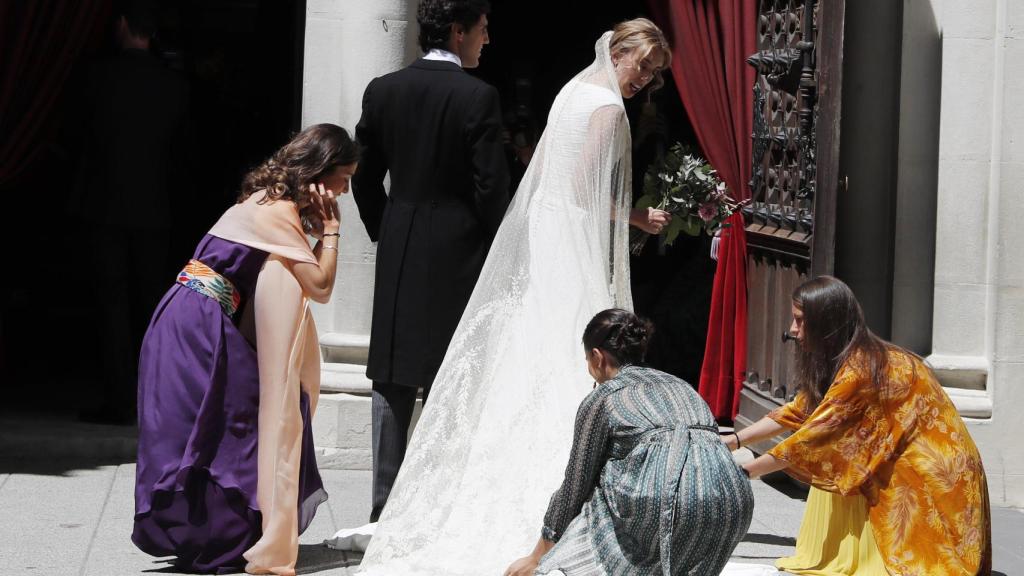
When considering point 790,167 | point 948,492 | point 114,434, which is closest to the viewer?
point 948,492

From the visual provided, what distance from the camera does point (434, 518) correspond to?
5.14 m

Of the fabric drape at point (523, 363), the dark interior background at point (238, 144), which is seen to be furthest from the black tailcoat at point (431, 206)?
the dark interior background at point (238, 144)

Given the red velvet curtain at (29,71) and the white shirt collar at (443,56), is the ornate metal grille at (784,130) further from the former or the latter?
the red velvet curtain at (29,71)

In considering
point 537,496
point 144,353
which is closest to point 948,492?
point 537,496

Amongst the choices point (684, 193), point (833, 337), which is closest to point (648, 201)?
point (684, 193)

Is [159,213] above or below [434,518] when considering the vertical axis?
above

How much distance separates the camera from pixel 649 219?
18.8 feet

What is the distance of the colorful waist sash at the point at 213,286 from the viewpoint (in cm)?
514

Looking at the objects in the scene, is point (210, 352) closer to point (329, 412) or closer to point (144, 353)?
point (144, 353)

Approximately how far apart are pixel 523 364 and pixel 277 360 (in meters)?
0.88

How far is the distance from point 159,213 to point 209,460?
2837 millimetres

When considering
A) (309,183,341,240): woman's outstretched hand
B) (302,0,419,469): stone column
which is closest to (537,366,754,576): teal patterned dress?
(309,183,341,240): woman's outstretched hand

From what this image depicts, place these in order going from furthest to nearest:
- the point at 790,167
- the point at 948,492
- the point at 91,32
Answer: the point at 91,32 < the point at 790,167 < the point at 948,492

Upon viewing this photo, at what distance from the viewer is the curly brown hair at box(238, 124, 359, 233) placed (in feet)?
17.1
